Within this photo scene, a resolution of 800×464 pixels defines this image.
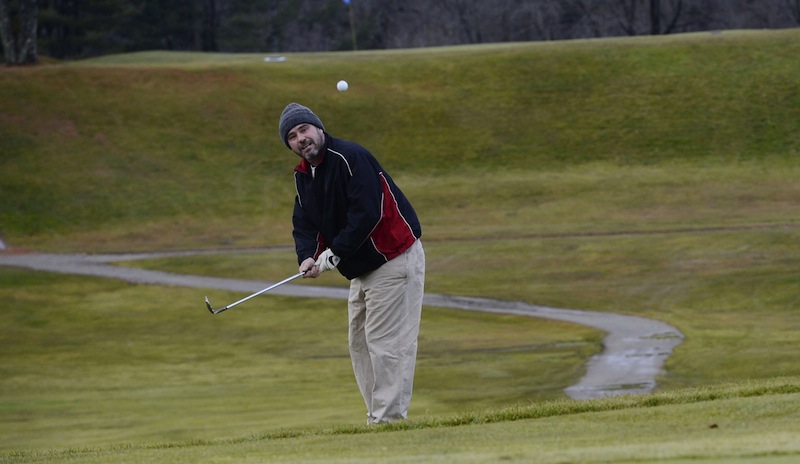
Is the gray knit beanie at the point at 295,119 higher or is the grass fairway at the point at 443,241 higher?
the gray knit beanie at the point at 295,119

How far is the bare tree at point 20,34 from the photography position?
5375 cm

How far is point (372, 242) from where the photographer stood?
898 centimetres

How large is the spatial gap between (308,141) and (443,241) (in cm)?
2678

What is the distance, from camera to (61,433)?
1386 centimetres

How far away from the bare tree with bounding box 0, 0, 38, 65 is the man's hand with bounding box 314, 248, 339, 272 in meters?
47.9

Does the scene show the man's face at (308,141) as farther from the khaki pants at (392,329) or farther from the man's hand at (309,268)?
the khaki pants at (392,329)

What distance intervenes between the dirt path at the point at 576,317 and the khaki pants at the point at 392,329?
6482mm

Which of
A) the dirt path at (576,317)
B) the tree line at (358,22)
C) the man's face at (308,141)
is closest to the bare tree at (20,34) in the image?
the dirt path at (576,317)

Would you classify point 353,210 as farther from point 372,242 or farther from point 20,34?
point 20,34

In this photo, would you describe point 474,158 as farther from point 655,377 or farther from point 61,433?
point 61,433

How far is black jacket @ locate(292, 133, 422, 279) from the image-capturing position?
878 centimetres

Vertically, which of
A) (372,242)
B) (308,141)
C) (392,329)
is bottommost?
(392,329)

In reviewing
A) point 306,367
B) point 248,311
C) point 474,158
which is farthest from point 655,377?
point 474,158

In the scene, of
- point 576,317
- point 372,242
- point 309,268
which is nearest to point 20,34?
point 576,317
